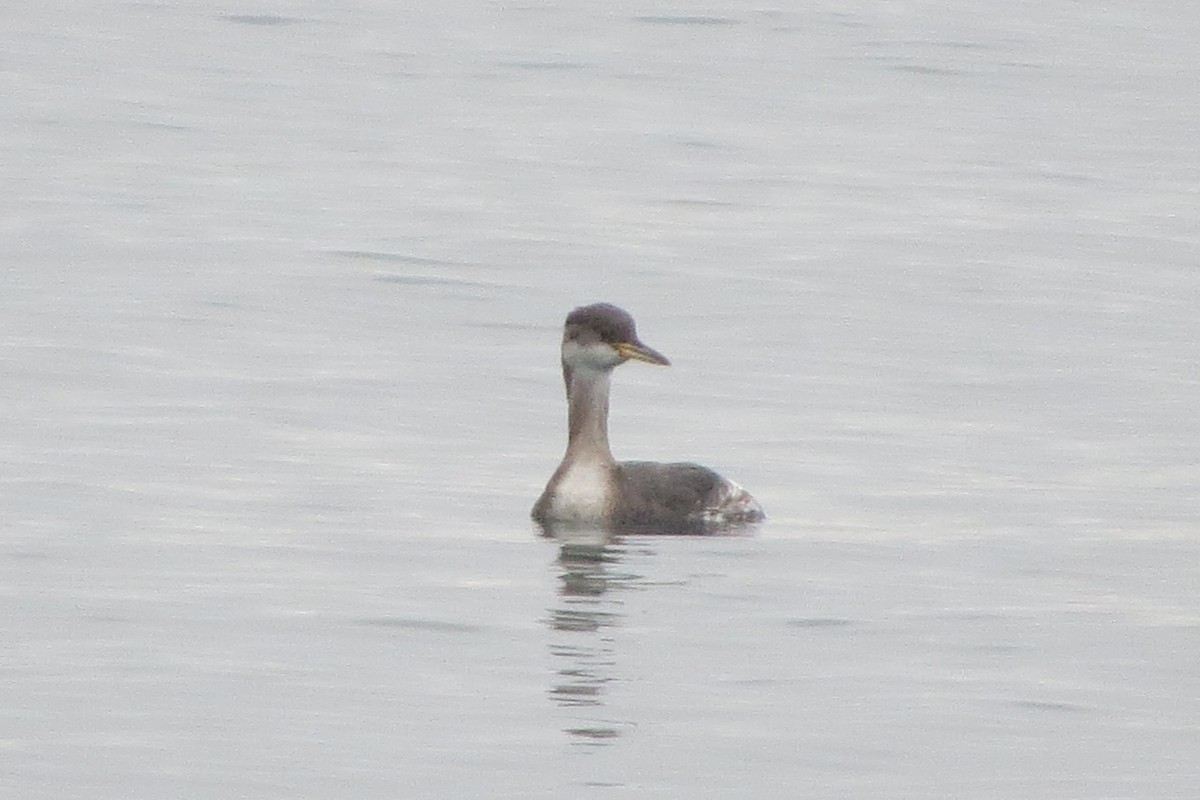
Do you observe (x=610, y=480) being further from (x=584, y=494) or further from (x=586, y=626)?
(x=586, y=626)

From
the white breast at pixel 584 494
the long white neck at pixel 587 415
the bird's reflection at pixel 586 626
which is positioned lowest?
the bird's reflection at pixel 586 626

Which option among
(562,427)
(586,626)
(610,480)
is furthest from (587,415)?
(586,626)

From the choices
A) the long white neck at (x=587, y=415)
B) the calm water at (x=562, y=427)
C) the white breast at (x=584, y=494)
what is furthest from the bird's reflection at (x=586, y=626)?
the long white neck at (x=587, y=415)

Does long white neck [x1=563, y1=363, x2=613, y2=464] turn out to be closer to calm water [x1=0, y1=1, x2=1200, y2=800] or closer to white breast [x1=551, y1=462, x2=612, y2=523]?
white breast [x1=551, y1=462, x2=612, y2=523]

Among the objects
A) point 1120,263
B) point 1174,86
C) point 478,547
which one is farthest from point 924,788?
point 1174,86

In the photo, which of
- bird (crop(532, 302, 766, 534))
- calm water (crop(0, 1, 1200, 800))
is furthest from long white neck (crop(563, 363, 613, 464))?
calm water (crop(0, 1, 1200, 800))

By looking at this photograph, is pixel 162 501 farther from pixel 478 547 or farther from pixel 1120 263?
pixel 1120 263

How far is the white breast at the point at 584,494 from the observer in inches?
631

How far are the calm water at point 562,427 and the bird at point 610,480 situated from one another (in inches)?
8.9

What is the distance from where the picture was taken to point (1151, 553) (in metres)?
15.6

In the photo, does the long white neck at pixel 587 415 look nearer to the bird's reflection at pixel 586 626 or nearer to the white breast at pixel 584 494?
the white breast at pixel 584 494

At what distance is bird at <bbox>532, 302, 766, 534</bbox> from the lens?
16062 mm

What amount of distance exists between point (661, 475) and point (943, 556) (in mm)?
1667

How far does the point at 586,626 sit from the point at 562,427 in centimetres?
553
